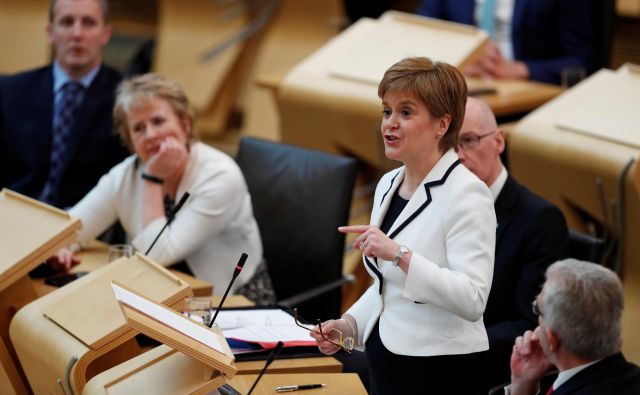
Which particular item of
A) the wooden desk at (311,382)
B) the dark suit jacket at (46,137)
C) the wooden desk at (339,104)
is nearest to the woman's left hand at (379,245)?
the wooden desk at (311,382)

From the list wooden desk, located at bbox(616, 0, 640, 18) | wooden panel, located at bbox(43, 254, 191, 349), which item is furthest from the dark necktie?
wooden desk, located at bbox(616, 0, 640, 18)

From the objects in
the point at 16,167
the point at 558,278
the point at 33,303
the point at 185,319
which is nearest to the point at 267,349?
the point at 185,319

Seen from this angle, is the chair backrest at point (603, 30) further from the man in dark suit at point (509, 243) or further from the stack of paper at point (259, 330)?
the stack of paper at point (259, 330)

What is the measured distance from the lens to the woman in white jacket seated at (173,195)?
3268mm

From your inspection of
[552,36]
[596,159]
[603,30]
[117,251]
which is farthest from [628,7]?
[117,251]

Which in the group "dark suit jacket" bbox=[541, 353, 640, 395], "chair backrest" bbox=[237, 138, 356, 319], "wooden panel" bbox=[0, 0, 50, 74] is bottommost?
"wooden panel" bbox=[0, 0, 50, 74]

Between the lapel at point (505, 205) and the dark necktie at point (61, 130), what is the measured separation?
1906mm

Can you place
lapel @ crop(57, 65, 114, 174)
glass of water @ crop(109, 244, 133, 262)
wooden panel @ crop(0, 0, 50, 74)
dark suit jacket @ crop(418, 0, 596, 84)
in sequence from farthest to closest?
wooden panel @ crop(0, 0, 50, 74) → dark suit jacket @ crop(418, 0, 596, 84) → lapel @ crop(57, 65, 114, 174) → glass of water @ crop(109, 244, 133, 262)

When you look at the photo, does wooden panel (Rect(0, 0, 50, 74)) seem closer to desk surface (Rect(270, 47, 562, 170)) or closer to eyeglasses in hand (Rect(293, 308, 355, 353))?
desk surface (Rect(270, 47, 562, 170))

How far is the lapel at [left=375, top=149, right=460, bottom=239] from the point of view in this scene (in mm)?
2104

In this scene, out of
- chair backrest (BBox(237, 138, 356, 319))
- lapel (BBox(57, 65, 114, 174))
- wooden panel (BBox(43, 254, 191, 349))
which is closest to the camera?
wooden panel (BBox(43, 254, 191, 349))

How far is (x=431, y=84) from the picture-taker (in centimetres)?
208

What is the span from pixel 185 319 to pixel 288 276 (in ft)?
4.63

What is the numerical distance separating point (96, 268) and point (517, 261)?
1251mm
